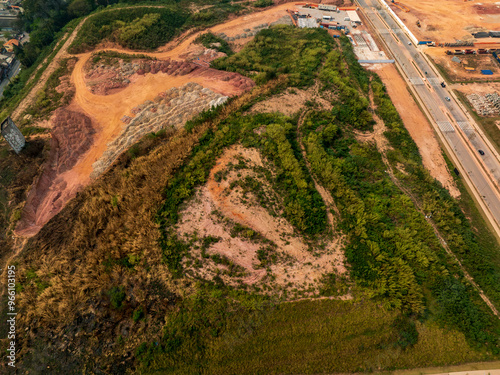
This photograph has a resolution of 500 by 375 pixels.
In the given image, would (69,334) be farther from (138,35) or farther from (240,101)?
(138,35)

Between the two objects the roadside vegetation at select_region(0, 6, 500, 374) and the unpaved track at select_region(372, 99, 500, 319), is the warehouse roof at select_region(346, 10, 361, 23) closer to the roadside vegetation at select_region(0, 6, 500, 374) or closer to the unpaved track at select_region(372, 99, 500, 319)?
the unpaved track at select_region(372, 99, 500, 319)

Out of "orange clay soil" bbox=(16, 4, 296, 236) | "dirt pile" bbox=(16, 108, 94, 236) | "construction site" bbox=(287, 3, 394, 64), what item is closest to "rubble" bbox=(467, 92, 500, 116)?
"construction site" bbox=(287, 3, 394, 64)

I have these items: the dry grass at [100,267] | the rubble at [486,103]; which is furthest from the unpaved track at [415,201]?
the dry grass at [100,267]

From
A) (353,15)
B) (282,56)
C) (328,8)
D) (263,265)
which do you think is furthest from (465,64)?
(263,265)

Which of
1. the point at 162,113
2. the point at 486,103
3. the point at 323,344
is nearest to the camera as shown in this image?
the point at 323,344

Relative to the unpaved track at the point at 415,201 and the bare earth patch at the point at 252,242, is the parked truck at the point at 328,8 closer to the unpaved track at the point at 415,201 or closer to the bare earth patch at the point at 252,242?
the unpaved track at the point at 415,201

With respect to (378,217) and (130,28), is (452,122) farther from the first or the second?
(130,28)
